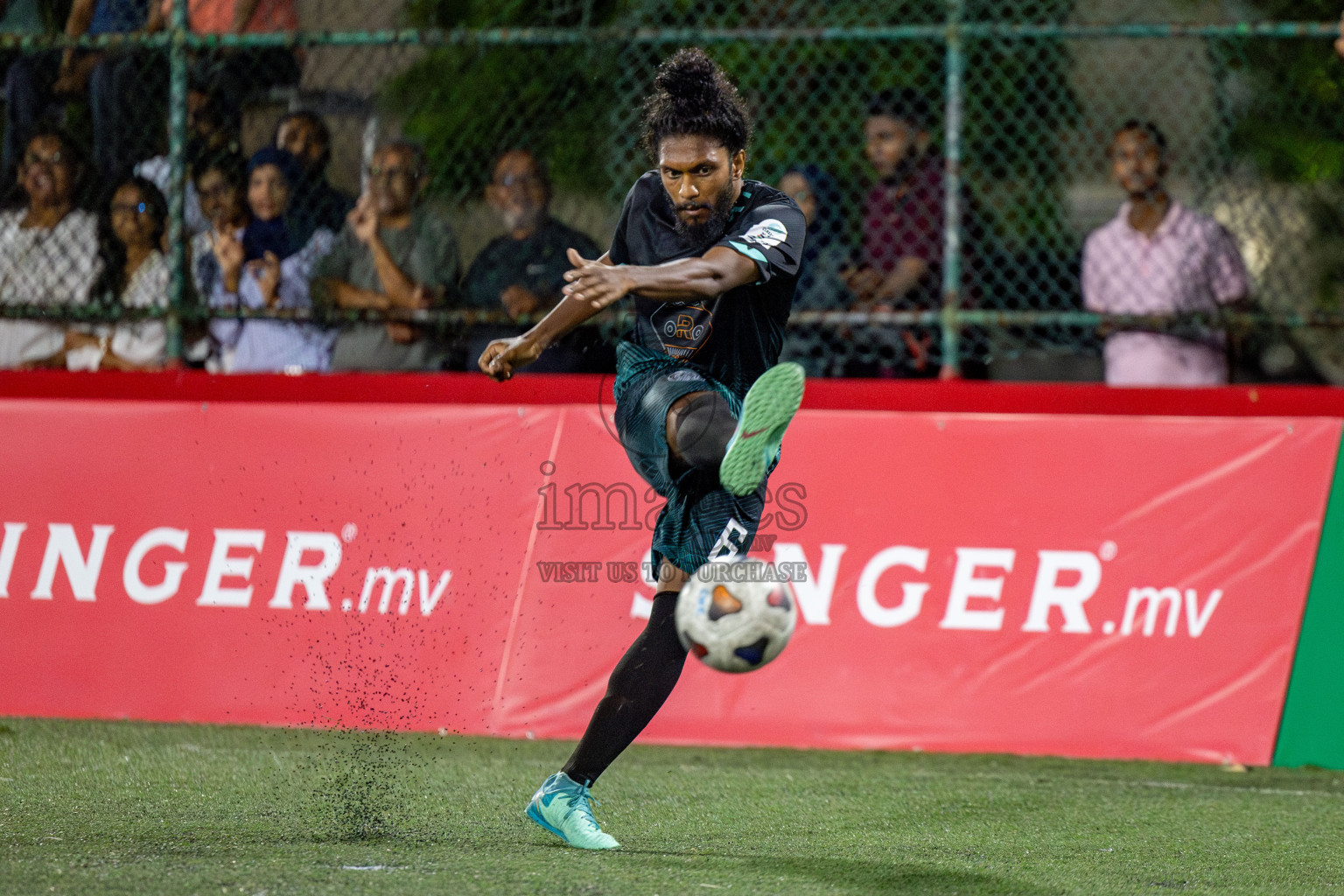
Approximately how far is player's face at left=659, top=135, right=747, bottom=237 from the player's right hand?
52 cm

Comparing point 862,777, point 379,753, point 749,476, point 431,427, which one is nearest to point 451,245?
point 431,427

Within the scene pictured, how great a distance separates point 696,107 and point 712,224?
31cm

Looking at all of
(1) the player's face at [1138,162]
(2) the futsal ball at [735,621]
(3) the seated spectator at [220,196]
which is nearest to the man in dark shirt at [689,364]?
(2) the futsal ball at [735,621]

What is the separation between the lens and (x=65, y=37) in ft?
22.6

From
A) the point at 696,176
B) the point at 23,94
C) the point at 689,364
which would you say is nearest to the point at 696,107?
the point at 696,176

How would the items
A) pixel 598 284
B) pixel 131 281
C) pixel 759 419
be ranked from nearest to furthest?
pixel 598 284
pixel 759 419
pixel 131 281

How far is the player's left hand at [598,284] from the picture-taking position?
3359mm

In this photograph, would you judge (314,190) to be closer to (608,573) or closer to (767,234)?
(608,573)

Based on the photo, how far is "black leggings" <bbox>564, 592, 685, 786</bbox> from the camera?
12.9 ft

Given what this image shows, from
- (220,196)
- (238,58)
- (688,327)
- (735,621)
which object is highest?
(238,58)

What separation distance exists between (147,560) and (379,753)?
4.86 ft

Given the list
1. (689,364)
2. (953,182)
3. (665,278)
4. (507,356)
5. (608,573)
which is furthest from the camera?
(953,182)

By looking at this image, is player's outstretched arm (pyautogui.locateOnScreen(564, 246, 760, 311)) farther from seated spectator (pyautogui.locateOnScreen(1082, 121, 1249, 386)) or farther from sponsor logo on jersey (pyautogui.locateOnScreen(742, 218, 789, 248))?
seated spectator (pyautogui.locateOnScreen(1082, 121, 1249, 386))

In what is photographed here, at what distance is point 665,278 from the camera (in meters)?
3.46
